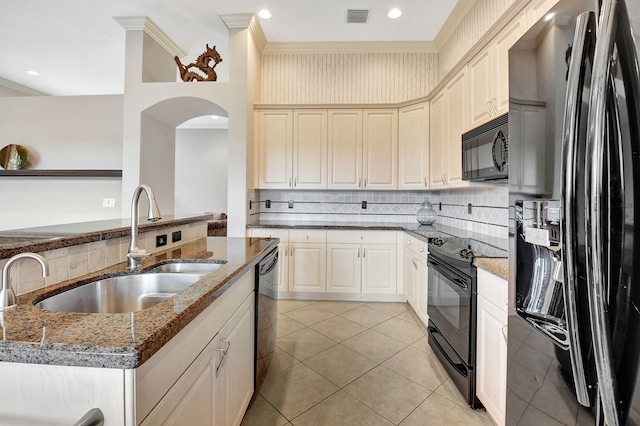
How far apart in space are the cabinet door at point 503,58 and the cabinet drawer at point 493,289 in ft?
3.70

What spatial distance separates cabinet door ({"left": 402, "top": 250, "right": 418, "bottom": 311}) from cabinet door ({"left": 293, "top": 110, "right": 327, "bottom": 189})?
1.32m

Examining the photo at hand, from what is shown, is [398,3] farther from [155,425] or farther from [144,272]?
[155,425]

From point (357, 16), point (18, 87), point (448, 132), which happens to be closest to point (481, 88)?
point (448, 132)

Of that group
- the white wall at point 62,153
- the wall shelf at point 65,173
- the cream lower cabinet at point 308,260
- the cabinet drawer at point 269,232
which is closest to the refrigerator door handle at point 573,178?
the cream lower cabinet at point 308,260

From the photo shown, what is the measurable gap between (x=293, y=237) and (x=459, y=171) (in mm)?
1878

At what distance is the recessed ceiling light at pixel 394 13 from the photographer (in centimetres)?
331

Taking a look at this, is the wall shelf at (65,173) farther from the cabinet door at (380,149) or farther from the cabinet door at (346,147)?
the cabinet door at (380,149)

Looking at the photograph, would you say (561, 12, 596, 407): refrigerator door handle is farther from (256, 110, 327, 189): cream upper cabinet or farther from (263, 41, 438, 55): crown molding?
(263, 41, 438, 55): crown molding

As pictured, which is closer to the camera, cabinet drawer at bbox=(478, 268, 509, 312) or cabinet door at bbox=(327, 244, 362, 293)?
cabinet drawer at bbox=(478, 268, 509, 312)

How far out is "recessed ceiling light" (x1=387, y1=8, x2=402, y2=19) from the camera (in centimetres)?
331

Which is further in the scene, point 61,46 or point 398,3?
point 61,46

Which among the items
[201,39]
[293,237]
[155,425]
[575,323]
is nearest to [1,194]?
[201,39]

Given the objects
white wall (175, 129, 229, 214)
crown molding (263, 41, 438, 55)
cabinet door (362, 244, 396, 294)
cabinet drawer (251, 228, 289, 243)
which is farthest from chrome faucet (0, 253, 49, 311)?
white wall (175, 129, 229, 214)

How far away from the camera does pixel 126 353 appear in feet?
2.06
